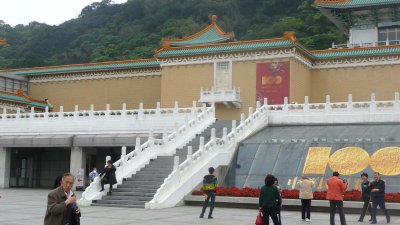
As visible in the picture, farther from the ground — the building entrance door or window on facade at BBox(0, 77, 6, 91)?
window on facade at BBox(0, 77, 6, 91)

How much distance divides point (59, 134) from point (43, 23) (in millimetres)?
75008

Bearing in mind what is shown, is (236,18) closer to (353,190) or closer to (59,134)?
(59,134)

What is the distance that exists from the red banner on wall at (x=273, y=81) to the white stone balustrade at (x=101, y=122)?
5576mm

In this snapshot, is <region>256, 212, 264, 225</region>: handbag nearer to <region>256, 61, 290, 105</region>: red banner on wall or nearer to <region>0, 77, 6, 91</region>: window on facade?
<region>256, 61, 290, 105</region>: red banner on wall

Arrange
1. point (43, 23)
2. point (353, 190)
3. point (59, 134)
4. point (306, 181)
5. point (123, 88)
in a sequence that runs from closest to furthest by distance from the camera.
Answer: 1. point (306, 181)
2. point (353, 190)
3. point (59, 134)
4. point (123, 88)
5. point (43, 23)

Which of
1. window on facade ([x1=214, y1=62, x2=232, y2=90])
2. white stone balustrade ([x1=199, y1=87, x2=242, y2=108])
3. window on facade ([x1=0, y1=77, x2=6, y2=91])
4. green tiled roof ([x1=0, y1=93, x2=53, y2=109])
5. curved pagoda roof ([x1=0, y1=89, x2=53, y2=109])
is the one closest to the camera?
white stone balustrade ([x1=199, y1=87, x2=242, y2=108])

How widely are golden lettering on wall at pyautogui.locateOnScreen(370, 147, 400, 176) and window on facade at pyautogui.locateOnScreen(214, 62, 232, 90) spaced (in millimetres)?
15283

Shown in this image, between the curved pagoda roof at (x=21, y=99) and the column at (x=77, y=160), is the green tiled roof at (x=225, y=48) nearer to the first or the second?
the column at (x=77, y=160)

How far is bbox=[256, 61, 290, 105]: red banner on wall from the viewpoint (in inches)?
1303

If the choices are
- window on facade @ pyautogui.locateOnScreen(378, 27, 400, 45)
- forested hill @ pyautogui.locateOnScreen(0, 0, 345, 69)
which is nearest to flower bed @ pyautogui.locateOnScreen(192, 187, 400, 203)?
window on facade @ pyautogui.locateOnScreen(378, 27, 400, 45)

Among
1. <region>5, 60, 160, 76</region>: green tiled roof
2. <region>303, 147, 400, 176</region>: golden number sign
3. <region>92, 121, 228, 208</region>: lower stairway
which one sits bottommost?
<region>92, 121, 228, 208</region>: lower stairway

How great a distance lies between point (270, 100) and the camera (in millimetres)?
33406

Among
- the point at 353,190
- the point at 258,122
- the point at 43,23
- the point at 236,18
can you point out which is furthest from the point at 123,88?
the point at 43,23

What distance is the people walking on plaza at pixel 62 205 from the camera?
6906 mm
